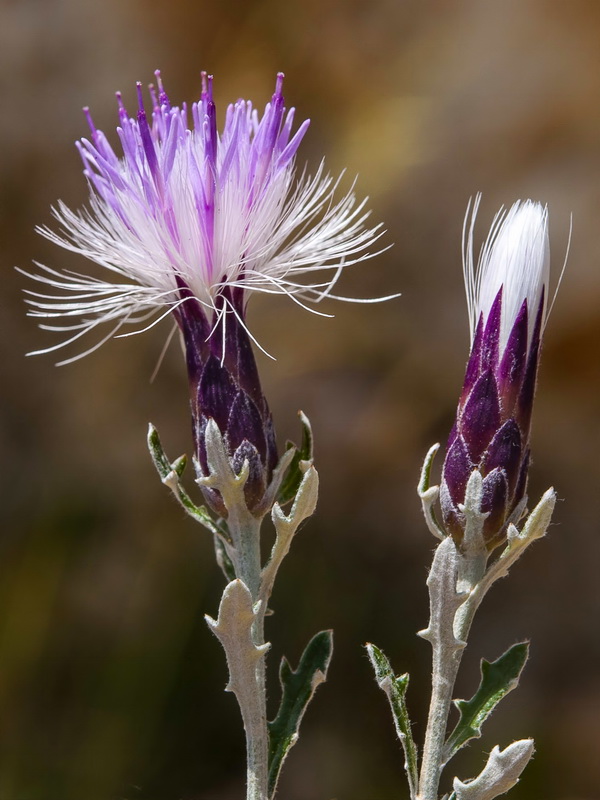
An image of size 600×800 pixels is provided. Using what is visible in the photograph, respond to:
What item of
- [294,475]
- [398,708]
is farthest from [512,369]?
[398,708]

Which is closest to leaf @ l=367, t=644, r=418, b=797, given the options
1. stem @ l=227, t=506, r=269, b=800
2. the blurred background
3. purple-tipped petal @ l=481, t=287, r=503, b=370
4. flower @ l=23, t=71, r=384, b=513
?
stem @ l=227, t=506, r=269, b=800

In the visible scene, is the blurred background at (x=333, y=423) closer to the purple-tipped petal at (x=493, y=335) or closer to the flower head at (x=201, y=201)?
the flower head at (x=201, y=201)

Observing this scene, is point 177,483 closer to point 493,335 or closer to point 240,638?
point 240,638

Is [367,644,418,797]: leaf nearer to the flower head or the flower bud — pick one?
the flower bud

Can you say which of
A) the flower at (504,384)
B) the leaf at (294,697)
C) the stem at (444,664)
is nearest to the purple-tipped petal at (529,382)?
the flower at (504,384)

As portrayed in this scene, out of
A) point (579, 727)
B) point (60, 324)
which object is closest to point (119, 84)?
point (60, 324)

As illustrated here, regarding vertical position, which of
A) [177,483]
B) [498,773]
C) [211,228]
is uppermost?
[211,228]
